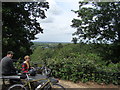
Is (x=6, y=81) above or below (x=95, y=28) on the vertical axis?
below

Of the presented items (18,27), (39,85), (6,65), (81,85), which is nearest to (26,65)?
(6,65)

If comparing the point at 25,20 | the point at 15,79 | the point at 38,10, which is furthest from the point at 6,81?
the point at 38,10

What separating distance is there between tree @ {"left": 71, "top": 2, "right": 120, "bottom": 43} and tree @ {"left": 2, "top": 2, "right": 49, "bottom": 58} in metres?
4.52

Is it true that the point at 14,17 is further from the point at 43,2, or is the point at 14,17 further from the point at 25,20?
the point at 43,2

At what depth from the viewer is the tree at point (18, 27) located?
39.0 ft

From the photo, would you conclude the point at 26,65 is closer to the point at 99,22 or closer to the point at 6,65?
the point at 6,65

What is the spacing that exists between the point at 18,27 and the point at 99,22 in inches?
294

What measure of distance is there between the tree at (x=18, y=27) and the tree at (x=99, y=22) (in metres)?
4.52

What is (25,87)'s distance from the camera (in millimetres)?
5000

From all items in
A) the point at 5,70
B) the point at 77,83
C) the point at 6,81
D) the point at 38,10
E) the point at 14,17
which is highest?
the point at 38,10

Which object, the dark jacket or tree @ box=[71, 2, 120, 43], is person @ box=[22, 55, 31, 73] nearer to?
the dark jacket

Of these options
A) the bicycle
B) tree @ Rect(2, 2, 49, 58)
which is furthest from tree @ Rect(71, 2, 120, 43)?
the bicycle

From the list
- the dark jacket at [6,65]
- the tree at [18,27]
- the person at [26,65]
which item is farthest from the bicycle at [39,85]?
the tree at [18,27]

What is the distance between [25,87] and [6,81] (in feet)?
3.93
